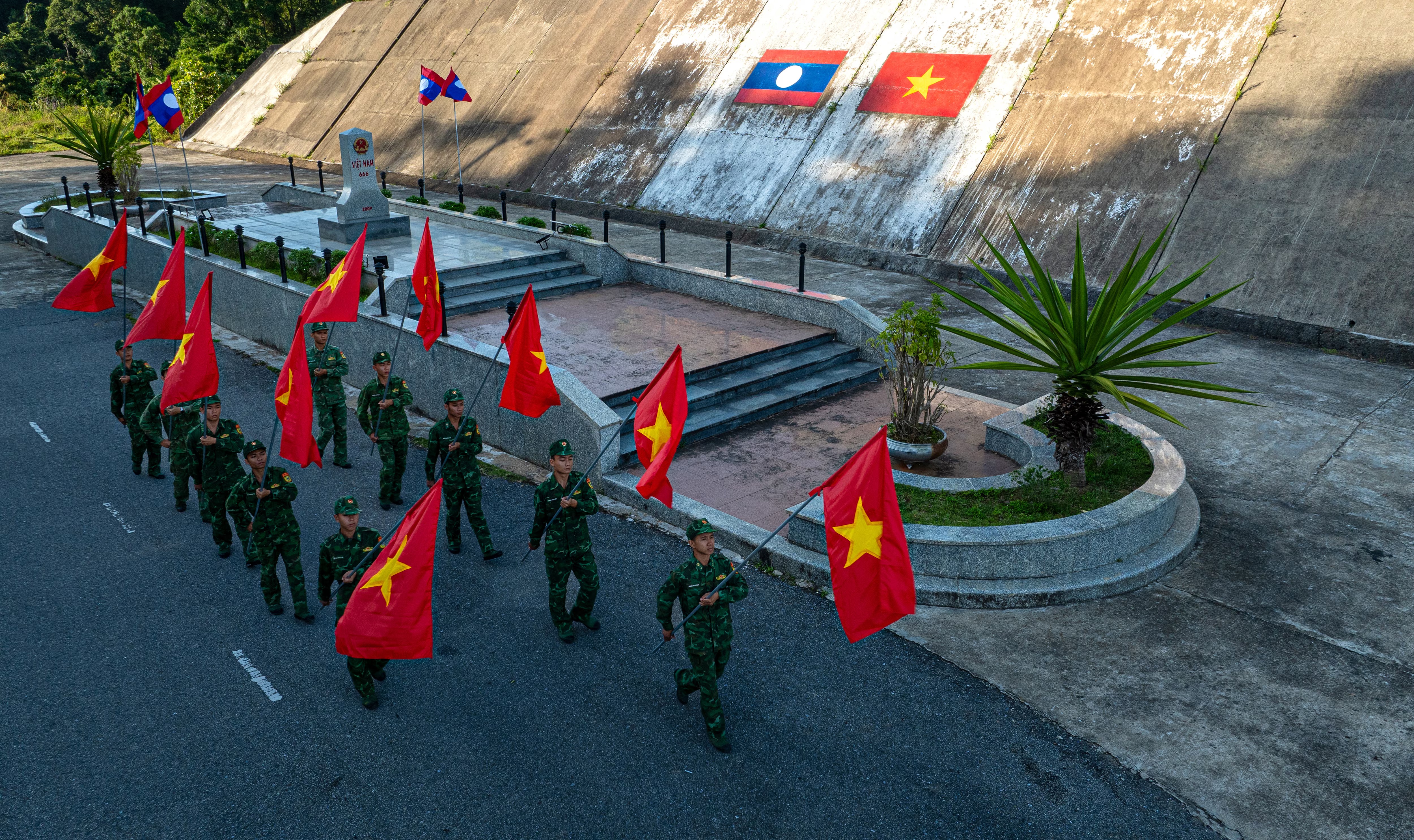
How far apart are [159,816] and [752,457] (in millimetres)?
6774

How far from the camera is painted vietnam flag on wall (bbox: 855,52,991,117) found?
70.6ft

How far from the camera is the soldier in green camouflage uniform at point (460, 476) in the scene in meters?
9.16

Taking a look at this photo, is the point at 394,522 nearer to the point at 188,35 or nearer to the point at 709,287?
the point at 709,287

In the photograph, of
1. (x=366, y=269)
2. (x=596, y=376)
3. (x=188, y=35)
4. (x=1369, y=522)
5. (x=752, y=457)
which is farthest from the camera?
(x=188, y=35)

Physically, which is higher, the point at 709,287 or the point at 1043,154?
the point at 1043,154

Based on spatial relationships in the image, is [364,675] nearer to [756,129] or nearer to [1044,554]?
[1044,554]

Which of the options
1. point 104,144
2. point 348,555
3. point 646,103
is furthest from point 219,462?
point 646,103

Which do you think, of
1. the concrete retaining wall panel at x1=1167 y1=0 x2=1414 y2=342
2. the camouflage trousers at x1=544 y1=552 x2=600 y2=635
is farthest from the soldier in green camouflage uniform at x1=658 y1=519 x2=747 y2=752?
the concrete retaining wall panel at x1=1167 y1=0 x2=1414 y2=342

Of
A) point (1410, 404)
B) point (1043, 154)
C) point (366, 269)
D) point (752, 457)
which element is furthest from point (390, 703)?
point (1043, 154)

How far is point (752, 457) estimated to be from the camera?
11.2 metres

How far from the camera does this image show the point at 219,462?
30.9ft

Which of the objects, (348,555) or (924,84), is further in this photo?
(924,84)

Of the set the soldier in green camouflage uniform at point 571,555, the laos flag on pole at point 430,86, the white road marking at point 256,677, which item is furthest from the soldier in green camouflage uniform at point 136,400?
the laos flag on pole at point 430,86

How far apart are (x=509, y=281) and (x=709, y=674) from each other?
35.8 feet
